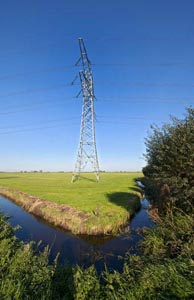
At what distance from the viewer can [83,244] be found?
16.6 metres

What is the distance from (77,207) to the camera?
24.3m

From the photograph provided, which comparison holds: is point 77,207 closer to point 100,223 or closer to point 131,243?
point 100,223

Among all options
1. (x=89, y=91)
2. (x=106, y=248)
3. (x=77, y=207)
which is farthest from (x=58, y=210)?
(x=89, y=91)

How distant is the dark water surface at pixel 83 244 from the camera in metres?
13.7

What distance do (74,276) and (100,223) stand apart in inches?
458

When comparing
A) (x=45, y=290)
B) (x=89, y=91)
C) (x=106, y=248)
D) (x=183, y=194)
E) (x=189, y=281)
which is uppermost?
(x=89, y=91)

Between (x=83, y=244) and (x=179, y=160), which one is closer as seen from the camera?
(x=179, y=160)

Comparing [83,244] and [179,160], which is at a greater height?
[179,160]

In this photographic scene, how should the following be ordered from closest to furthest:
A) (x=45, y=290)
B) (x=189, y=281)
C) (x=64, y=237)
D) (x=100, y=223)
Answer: (x=189, y=281)
(x=45, y=290)
(x=64, y=237)
(x=100, y=223)

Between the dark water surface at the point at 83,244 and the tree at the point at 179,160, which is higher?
the tree at the point at 179,160

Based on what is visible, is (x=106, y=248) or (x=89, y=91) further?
(x=89, y=91)

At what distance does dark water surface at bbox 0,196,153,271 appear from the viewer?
13727 millimetres

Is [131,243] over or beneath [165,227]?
beneath

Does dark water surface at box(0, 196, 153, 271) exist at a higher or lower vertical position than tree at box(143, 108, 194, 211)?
lower
